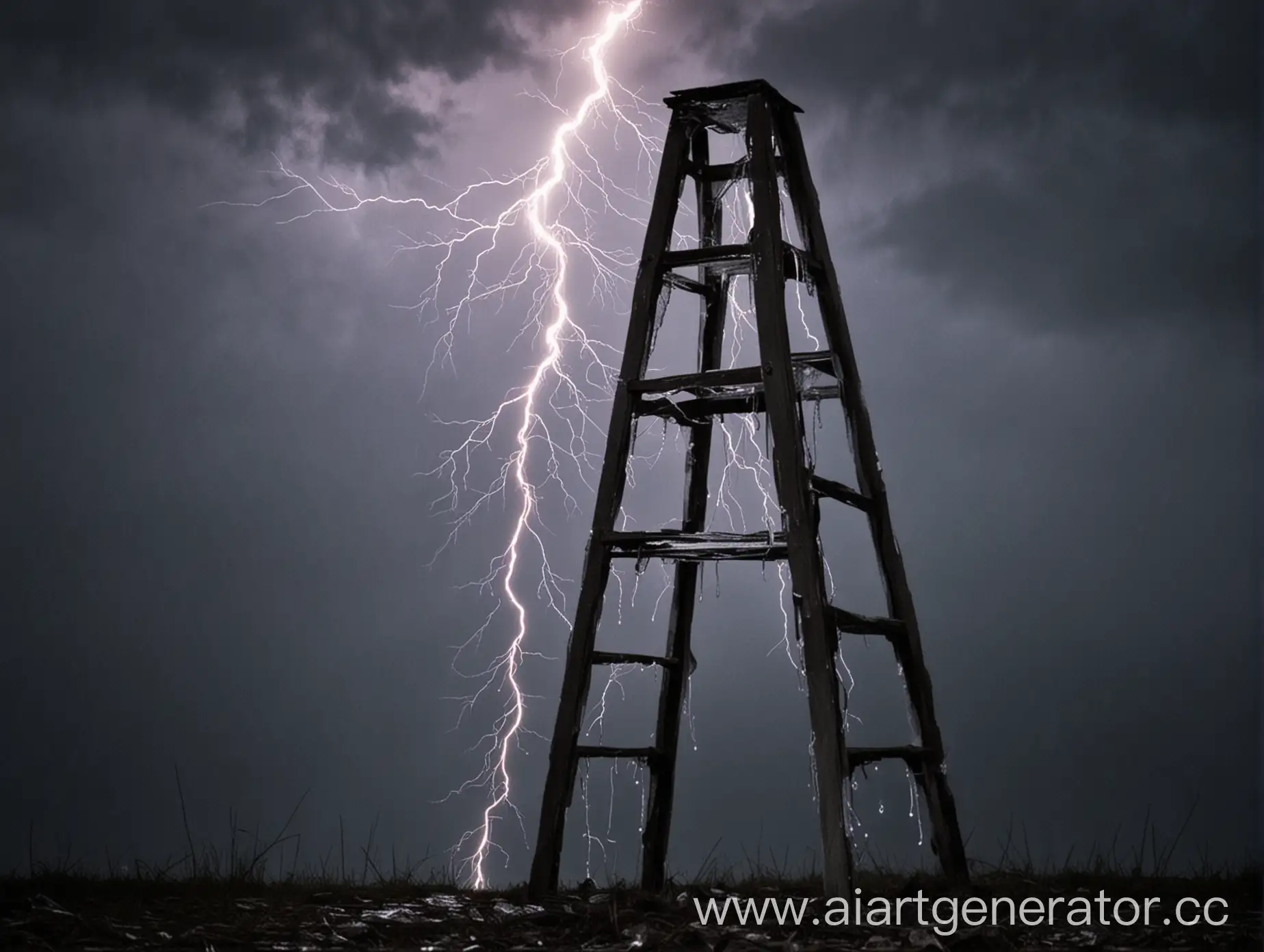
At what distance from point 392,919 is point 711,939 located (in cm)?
157

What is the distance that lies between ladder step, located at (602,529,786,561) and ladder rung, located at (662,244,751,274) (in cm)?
147

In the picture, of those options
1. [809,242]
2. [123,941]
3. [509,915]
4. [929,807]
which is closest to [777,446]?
[809,242]

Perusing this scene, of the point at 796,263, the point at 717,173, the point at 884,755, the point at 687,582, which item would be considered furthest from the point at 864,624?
the point at 717,173

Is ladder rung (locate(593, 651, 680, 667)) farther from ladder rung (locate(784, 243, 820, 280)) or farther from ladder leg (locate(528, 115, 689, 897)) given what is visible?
ladder rung (locate(784, 243, 820, 280))

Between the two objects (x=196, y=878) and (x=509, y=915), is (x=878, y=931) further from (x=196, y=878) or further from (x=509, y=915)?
(x=196, y=878)

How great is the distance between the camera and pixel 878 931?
570cm

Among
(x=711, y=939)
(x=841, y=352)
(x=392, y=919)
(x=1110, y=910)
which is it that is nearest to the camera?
(x=711, y=939)

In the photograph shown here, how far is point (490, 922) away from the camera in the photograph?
6.04m

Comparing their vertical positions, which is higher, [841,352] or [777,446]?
[841,352]

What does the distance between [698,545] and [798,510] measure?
593 millimetres

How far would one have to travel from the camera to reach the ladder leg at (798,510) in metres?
6.23

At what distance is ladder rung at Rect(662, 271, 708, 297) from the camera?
7.50 metres

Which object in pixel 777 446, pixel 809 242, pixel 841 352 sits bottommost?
pixel 777 446

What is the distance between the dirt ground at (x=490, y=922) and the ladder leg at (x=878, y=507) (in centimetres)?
37
